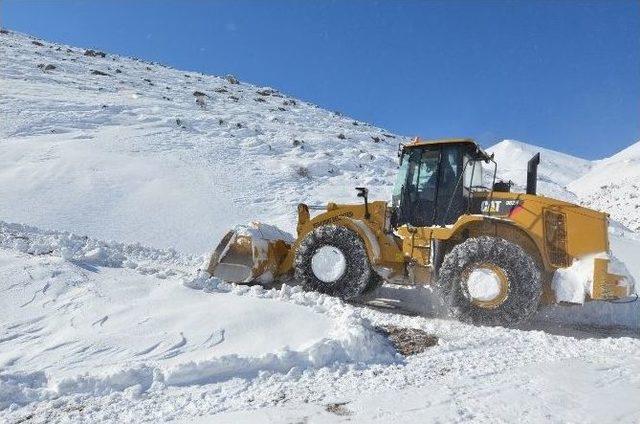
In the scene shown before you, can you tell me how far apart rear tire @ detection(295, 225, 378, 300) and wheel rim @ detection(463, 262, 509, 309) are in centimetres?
148

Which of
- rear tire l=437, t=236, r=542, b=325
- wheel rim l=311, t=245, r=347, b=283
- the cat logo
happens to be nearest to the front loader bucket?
wheel rim l=311, t=245, r=347, b=283

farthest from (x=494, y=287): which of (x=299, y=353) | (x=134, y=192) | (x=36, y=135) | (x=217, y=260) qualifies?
(x=36, y=135)

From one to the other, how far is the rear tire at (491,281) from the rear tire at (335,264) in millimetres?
1217

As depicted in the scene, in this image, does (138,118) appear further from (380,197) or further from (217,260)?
(217,260)

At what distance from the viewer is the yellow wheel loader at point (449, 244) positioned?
6113 millimetres

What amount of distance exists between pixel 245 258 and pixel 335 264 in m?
1.36

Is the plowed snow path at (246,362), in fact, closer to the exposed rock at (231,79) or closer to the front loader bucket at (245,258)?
the front loader bucket at (245,258)

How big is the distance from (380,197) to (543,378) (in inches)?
479

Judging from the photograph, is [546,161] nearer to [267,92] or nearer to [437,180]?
[267,92]

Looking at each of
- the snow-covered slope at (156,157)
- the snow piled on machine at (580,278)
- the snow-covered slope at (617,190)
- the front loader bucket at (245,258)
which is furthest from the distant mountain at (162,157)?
the snow piled on machine at (580,278)

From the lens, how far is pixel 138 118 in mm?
20375

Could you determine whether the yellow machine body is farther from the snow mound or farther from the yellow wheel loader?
the snow mound

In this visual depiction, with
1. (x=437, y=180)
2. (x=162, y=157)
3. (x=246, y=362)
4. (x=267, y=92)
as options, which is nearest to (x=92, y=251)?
(x=246, y=362)

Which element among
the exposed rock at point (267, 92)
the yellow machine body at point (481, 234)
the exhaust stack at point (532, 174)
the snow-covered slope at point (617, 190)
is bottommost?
the yellow machine body at point (481, 234)
